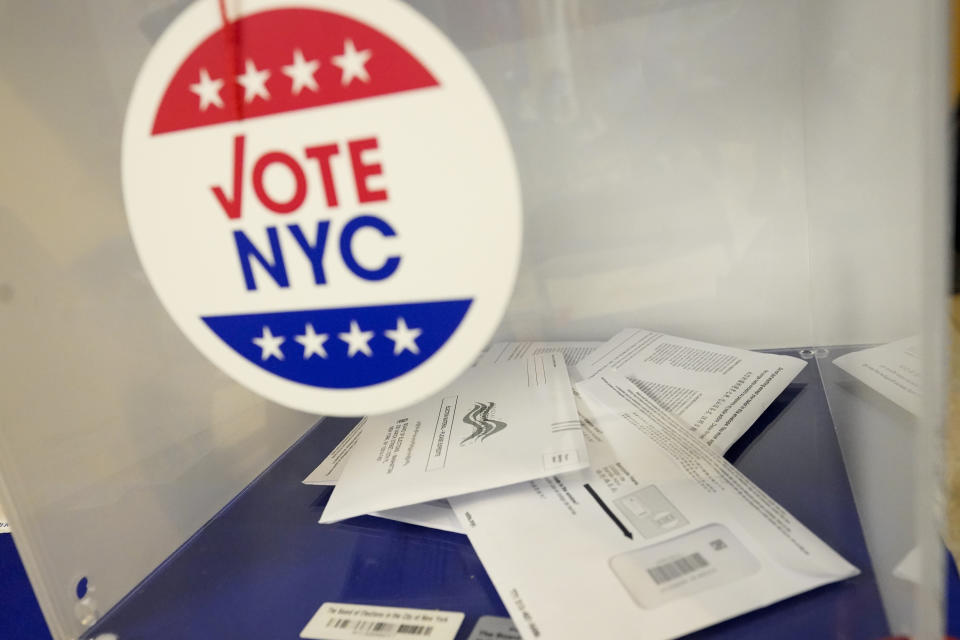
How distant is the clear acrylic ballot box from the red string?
0.12 feet

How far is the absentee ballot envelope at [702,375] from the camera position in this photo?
538mm

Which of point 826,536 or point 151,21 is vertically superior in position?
point 151,21

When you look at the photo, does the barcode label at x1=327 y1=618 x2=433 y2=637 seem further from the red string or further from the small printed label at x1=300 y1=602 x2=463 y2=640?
the red string

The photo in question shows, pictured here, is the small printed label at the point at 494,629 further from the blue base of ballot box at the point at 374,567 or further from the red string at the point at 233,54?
the red string at the point at 233,54

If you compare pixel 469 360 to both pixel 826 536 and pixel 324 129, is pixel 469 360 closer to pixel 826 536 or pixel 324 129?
pixel 324 129

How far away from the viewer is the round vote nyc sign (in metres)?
0.32

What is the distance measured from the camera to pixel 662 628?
1.18 feet

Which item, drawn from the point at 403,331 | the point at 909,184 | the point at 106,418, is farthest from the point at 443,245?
the point at 106,418

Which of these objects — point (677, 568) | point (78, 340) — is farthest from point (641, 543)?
point (78, 340)

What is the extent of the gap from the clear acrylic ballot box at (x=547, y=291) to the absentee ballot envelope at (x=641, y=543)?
18mm

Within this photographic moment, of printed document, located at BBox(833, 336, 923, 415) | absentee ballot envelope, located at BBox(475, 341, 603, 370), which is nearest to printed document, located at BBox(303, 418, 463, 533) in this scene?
absentee ballot envelope, located at BBox(475, 341, 603, 370)

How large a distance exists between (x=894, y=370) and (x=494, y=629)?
253mm

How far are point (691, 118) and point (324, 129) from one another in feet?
1.16

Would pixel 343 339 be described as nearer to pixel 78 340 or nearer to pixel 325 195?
pixel 325 195
